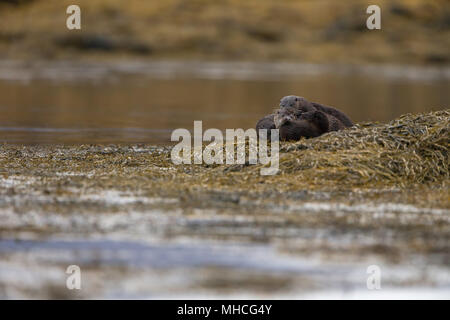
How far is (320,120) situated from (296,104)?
38 cm

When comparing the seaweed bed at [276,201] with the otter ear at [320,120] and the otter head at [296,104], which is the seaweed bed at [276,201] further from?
the otter head at [296,104]

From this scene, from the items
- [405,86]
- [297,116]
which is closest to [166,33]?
[405,86]

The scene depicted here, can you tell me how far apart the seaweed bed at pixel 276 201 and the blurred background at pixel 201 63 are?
15.3 feet

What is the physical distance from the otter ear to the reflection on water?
3642 mm

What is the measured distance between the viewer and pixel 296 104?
11.2 m

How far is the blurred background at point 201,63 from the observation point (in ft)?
69.1

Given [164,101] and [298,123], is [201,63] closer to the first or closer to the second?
[164,101]

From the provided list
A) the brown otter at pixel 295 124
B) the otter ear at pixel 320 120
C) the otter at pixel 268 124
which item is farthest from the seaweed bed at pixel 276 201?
the otter at pixel 268 124

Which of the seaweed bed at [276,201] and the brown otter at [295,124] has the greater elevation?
the brown otter at [295,124]

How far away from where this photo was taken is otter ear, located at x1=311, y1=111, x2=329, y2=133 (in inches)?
444

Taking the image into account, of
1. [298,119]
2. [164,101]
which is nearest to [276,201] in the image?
[298,119]

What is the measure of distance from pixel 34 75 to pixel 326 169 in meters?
31.4

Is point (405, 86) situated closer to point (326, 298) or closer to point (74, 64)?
point (74, 64)
